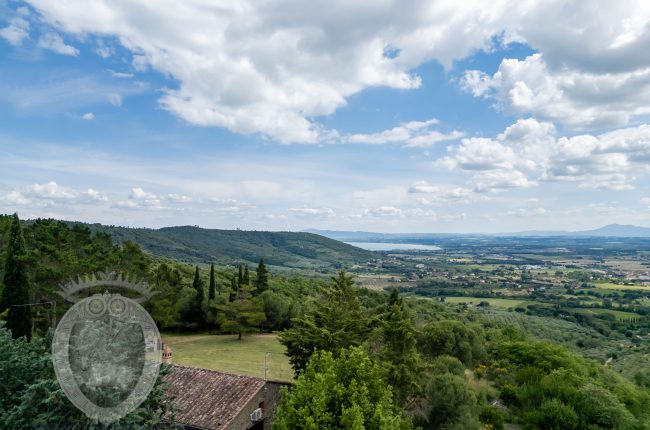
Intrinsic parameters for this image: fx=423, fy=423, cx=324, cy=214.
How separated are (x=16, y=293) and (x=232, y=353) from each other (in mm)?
18827

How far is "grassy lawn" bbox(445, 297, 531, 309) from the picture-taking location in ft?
372

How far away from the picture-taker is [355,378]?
15398 mm

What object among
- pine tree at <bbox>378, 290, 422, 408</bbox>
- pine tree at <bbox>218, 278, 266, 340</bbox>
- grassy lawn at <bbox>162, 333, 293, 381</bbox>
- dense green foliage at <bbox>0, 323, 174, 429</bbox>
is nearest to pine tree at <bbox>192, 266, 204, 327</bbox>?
grassy lawn at <bbox>162, 333, 293, 381</bbox>

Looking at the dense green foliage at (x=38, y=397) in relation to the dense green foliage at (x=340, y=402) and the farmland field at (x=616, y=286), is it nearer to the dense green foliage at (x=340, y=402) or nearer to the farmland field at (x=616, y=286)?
the dense green foliage at (x=340, y=402)

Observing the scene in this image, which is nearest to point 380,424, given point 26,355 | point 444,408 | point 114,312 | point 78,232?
point 114,312

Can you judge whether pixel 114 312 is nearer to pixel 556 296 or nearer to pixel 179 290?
pixel 179 290

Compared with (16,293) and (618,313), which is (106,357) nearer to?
(16,293)

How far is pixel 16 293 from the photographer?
94.9ft

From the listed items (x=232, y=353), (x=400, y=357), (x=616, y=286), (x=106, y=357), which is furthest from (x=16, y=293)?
(x=616, y=286)

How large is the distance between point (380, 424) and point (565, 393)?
24227 mm

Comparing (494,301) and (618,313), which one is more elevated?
(618,313)

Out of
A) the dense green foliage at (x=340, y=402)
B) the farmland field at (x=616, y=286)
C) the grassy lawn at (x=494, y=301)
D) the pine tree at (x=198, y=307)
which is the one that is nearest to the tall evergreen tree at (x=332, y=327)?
the dense green foliage at (x=340, y=402)

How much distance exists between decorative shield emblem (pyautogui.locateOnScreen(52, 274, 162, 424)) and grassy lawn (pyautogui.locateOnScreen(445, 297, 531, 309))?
364ft

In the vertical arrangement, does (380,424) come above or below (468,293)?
above
